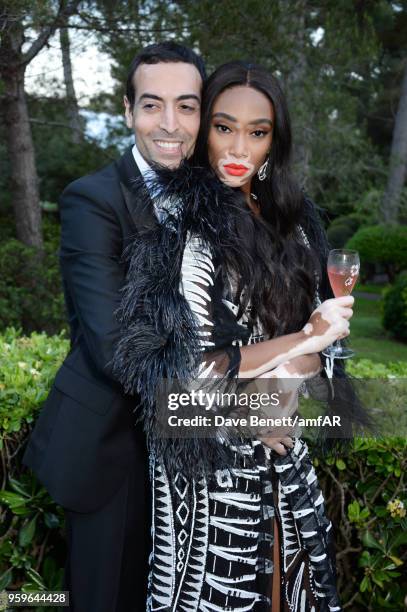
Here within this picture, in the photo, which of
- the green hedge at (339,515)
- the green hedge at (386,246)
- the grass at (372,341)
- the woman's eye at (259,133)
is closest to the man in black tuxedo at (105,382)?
the woman's eye at (259,133)

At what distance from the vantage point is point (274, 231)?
2297 millimetres

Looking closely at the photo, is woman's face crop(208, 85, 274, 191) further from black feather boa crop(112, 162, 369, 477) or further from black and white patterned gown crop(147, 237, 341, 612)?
black and white patterned gown crop(147, 237, 341, 612)

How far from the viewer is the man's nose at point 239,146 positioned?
2.17m

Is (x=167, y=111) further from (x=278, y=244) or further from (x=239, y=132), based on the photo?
(x=278, y=244)

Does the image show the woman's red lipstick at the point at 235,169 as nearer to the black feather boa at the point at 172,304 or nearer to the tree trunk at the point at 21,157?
the black feather boa at the point at 172,304

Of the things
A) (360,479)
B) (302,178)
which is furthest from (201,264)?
(302,178)

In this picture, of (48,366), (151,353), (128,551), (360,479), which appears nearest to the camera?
(151,353)

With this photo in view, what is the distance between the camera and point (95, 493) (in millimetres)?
2248

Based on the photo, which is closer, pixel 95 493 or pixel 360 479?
pixel 95 493

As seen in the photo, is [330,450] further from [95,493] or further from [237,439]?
[95,493]

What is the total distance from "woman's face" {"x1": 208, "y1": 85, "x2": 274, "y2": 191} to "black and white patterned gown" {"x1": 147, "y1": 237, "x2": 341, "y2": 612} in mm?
341

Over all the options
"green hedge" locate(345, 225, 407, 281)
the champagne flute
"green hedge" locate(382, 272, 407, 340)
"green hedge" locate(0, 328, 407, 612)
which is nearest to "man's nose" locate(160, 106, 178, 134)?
the champagne flute

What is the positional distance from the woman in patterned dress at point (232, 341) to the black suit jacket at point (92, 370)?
0.08 meters

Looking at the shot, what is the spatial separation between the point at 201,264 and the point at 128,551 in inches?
43.7
